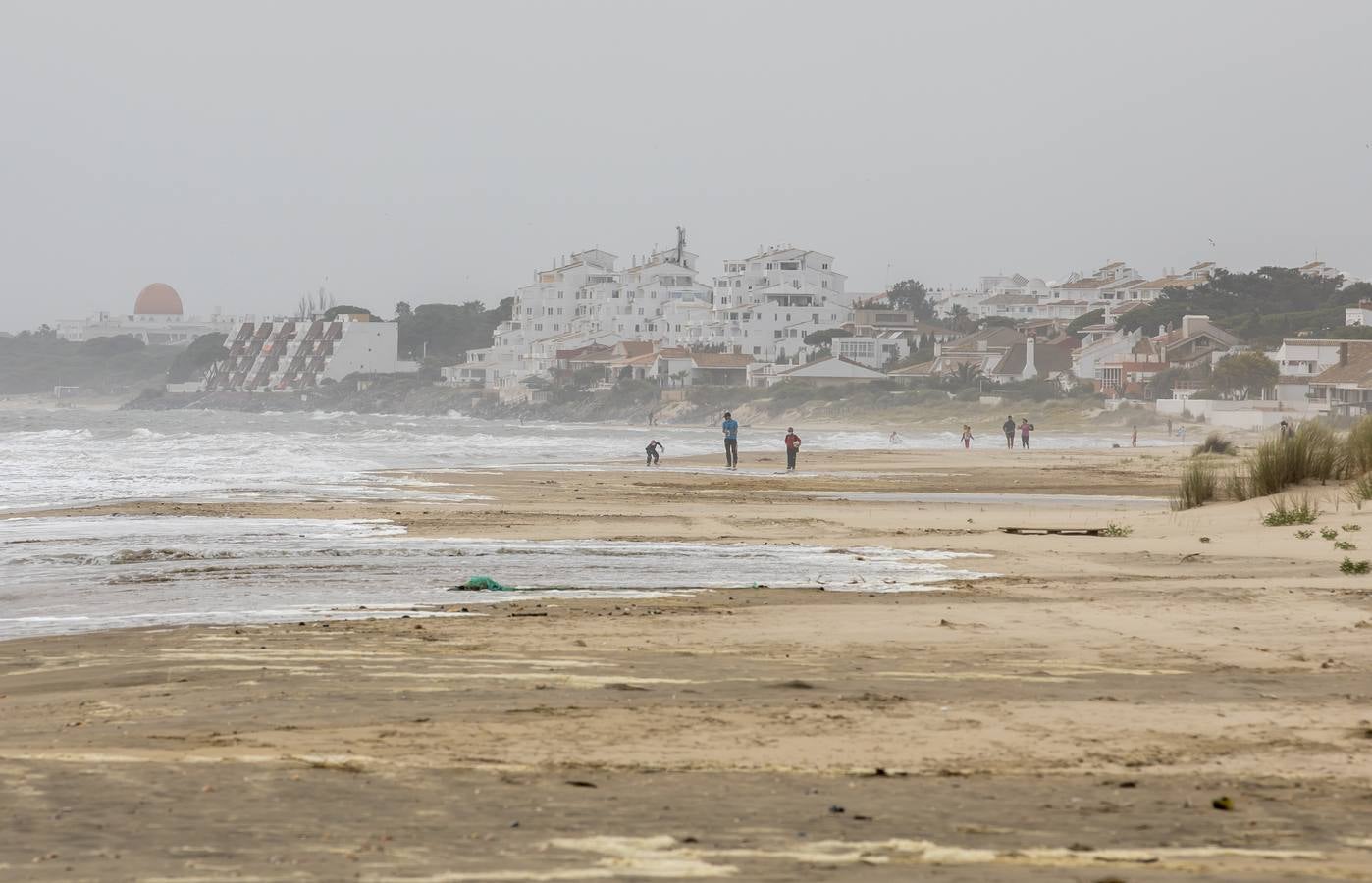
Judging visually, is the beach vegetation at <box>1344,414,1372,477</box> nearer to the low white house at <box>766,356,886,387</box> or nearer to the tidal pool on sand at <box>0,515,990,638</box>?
the tidal pool on sand at <box>0,515,990,638</box>

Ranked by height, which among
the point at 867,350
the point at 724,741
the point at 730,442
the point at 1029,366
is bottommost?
the point at 730,442

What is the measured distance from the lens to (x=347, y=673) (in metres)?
8.20

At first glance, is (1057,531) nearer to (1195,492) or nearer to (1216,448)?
(1195,492)

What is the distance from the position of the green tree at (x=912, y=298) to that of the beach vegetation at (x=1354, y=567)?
Answer: 486ft

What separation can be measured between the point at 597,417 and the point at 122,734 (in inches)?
4648

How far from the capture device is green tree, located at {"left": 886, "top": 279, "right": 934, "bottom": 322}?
6314 inches

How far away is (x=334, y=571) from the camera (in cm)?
1462

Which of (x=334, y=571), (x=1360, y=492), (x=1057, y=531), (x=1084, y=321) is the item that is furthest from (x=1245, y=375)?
(x=334, y=571)

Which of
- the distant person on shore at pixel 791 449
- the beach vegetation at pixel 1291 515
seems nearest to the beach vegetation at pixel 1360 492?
the beach vegetation at pixel 1291 515

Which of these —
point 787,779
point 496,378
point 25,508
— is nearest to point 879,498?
point 25,508

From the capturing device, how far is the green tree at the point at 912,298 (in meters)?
160

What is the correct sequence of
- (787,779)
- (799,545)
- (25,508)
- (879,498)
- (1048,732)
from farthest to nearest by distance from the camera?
(879,498) < (25,508) < (799,545) < (1048,732) < (787,779)

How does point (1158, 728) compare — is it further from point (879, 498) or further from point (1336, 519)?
point (879, 498)

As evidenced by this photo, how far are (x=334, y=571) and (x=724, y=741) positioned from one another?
29.2 ft
